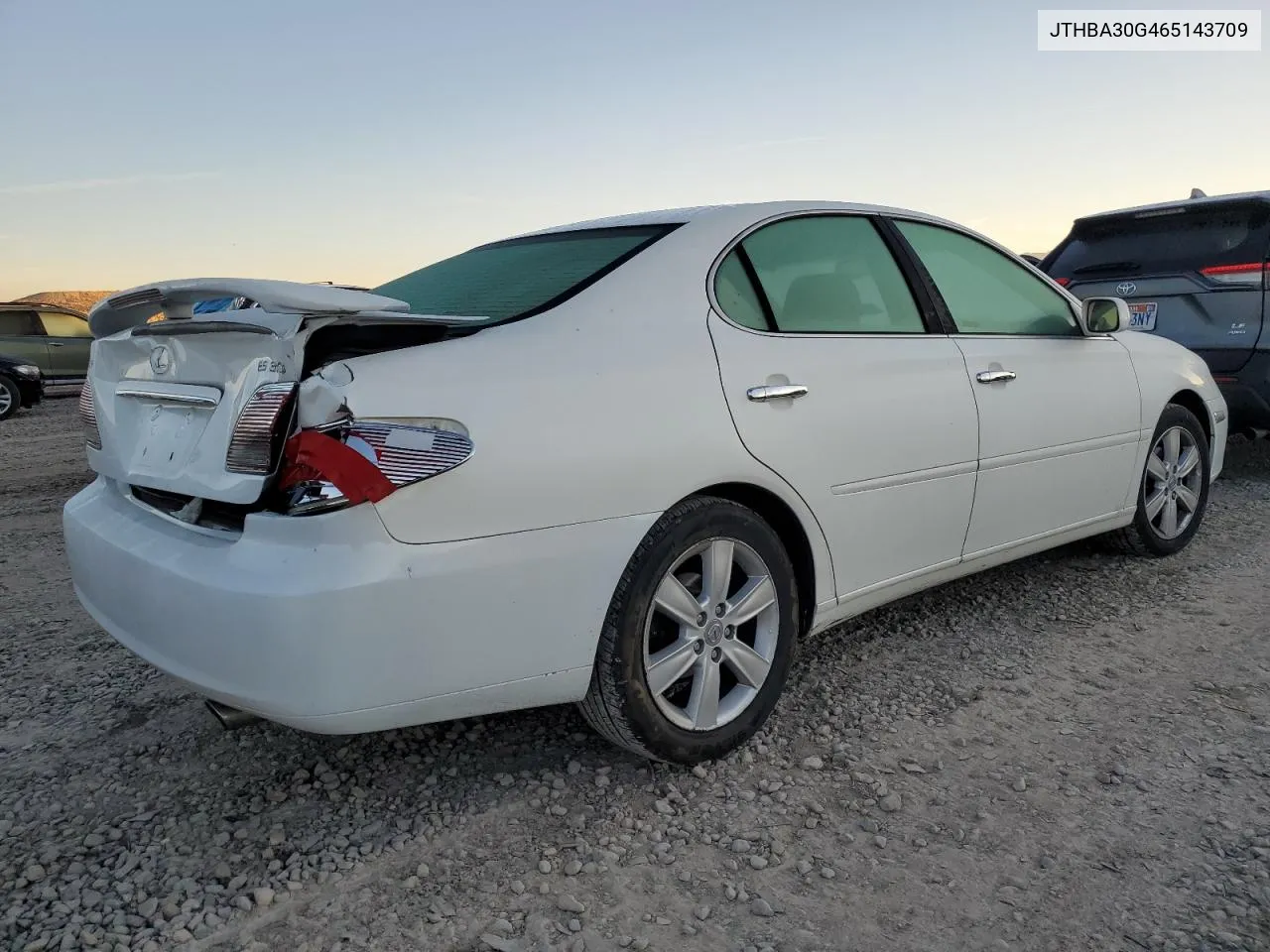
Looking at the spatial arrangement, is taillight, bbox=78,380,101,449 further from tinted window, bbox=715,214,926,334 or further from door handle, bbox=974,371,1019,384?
door handle, bbox=974,371,1019,384

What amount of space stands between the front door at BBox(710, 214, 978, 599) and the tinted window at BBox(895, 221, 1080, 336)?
0.22m

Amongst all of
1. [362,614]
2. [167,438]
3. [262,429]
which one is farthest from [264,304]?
[362,614]

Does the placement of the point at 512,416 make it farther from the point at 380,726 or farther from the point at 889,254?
the point at 889,254

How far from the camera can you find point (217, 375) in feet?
7.39

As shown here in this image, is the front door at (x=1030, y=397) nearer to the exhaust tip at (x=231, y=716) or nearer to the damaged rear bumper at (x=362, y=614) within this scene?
the damaged rear bumper at (x=362, y=614)

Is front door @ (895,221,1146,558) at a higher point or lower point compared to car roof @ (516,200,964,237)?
lower

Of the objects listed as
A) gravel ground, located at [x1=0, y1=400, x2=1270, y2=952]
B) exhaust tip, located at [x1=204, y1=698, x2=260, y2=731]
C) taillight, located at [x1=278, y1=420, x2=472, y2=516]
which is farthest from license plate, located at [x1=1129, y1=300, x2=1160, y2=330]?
exhaust tip, located at [x1=204, y1=698, x2=260, y2=731]

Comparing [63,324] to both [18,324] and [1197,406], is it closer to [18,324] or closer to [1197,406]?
[18,324]

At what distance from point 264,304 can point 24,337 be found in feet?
50.3

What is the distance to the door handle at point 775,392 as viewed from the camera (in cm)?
262

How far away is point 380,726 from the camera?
212 cm

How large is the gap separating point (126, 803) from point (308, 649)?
926 millimetres

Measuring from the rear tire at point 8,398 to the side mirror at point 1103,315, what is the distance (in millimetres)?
12747

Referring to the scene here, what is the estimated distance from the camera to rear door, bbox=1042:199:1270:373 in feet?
18.7
